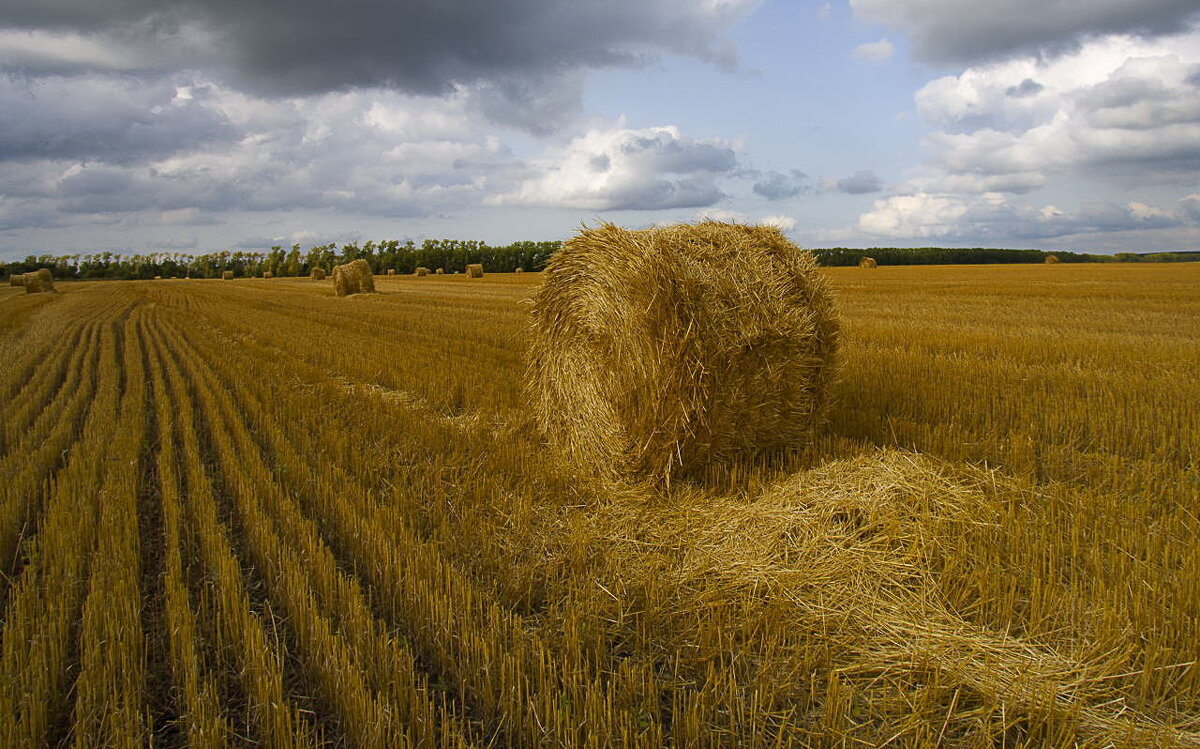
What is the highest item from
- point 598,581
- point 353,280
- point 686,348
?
point 353,280

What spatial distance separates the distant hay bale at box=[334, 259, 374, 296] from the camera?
98.1 feet

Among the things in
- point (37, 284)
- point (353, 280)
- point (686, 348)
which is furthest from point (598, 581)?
point (37, 284)

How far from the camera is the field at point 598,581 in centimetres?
255

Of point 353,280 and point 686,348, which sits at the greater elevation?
point 353,280

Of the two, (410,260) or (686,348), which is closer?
(686,348)

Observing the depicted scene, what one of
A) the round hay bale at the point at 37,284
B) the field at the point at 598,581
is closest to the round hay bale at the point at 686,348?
the field at the point at 598,581

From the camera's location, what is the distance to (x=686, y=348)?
4.89 metres

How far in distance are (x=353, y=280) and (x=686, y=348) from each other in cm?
2777

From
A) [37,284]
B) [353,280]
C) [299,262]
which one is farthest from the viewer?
[299,262]

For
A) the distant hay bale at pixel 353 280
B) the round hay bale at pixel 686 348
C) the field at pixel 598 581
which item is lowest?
the field at pixel 598 581

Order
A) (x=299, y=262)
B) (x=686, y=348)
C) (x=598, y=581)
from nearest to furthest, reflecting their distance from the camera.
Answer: (x=598, y=581)
(x=686, y=348)
(x=299, y=262)

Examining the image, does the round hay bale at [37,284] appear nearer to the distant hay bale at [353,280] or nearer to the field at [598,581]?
→ the distant hay bale at [353,280]

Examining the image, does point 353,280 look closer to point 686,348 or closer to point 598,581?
point 686,348

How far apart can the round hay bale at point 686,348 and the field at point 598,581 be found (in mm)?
337
